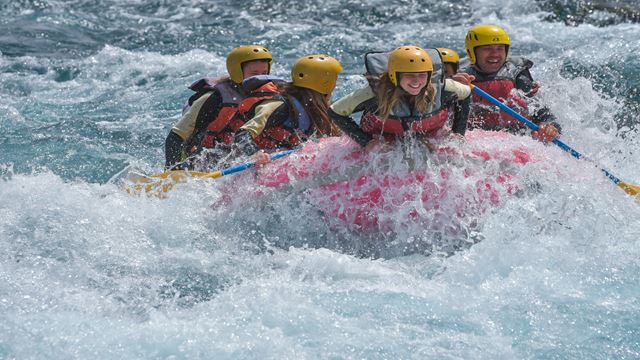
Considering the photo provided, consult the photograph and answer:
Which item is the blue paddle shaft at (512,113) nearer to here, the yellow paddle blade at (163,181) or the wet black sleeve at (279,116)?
the wet black sleeve at (279,116)

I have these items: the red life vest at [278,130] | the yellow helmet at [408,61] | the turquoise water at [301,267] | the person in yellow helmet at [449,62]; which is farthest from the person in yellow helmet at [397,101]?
the person in yellow helmet at [449,62]

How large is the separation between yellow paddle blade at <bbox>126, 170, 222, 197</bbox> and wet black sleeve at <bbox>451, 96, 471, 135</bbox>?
5.56 feet

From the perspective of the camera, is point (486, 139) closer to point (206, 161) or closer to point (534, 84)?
point (534, 84)

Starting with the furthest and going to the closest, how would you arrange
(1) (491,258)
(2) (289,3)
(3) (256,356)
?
1. (2) (289,3)
2. (1) (491,258)
3. (3) (256,356)

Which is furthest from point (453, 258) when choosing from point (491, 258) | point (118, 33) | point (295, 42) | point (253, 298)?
point (118, 33)

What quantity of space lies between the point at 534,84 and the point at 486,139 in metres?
1.16

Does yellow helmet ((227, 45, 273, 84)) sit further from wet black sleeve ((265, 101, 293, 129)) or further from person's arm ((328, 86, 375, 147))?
person's arm ((328, 86, 375, 147))

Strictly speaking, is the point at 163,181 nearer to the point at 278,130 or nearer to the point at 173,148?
the point at 173,148

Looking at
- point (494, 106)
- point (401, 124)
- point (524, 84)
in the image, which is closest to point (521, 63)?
point (524, 84)

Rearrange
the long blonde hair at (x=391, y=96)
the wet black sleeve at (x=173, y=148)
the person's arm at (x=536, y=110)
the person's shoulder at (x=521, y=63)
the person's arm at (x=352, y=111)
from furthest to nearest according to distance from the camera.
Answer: the person's shoulder at (x=521, y=63), the wet black sleeve at (x=173, y=148), the person's arm at (x=536, y=110), the person's arm at (x=352, y=111), the long blonde hair at (x=391, y=96)

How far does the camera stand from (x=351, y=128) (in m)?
6.20

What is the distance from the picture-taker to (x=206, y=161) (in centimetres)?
714

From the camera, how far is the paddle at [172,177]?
6562mm

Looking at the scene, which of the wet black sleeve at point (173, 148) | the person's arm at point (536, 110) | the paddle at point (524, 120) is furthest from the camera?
the wet black sleeve at point (173, 148)
